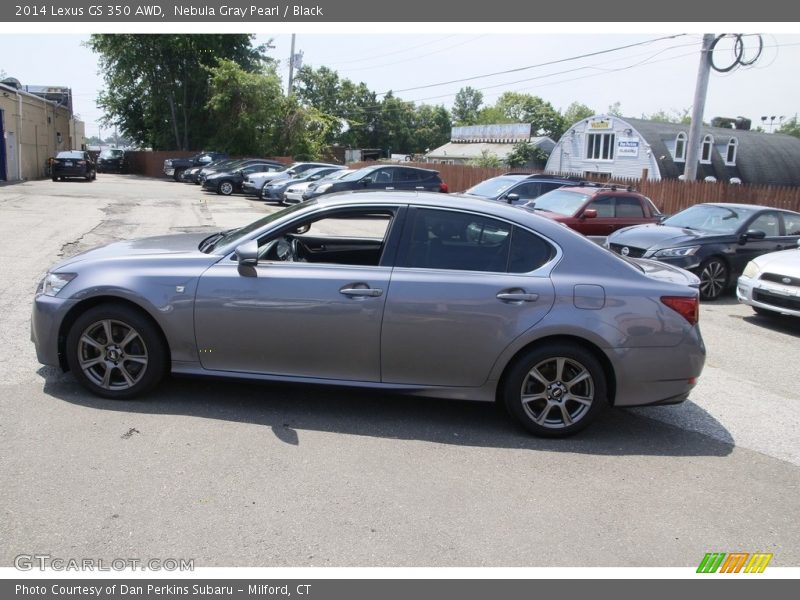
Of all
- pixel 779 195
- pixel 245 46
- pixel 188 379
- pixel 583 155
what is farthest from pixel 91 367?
pixel 245 46

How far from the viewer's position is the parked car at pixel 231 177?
30234 millimetres

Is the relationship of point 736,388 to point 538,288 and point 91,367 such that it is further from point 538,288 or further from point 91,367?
point 91,367

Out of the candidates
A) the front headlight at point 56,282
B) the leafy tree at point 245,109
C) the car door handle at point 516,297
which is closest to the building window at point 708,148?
the leafy tree at point 245,109

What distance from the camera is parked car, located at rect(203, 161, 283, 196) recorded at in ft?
99.2

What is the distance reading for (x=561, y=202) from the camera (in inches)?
564

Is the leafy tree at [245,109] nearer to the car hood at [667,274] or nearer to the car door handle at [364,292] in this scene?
the car hood at [667,274]

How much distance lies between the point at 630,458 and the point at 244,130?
4224cm

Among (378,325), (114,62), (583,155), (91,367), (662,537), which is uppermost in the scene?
(114,62)

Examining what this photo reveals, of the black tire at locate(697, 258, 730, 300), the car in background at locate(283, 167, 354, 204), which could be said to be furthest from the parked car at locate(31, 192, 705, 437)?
the car in background at locate(283, 167, 354, 204)

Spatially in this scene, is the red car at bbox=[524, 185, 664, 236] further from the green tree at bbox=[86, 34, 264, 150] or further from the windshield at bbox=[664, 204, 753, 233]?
the green tree at bbox=[86, 34, 264, 150]

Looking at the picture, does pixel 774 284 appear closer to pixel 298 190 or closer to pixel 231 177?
pixel 298 190

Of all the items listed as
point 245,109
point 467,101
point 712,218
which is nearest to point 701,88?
point 712,218

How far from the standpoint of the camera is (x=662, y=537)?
368cm

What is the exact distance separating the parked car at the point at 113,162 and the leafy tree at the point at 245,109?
9.62m
